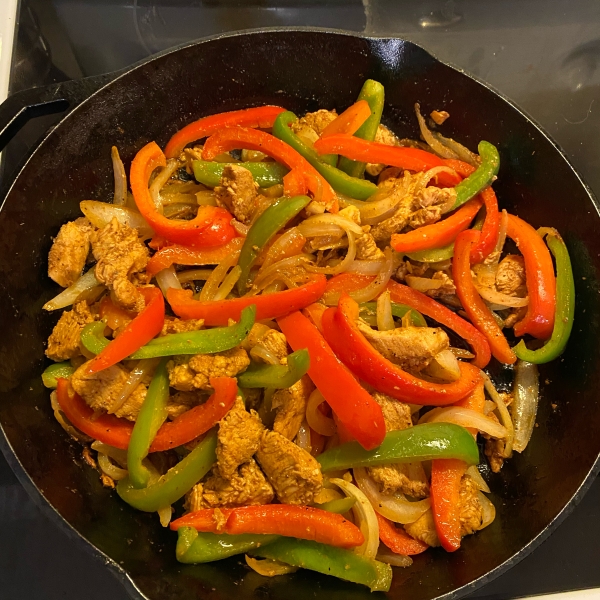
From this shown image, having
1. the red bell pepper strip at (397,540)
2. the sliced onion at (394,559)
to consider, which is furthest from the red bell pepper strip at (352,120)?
the sliced onion at (394,559)

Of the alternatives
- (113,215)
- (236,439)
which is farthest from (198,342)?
(113,215)

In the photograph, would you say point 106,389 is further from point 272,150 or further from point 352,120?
point 352,120

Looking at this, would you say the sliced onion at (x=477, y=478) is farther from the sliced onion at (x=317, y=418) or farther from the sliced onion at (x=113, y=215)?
the sliced onion at (x=113, y=215)

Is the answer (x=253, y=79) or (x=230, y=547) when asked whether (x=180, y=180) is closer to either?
(x=253, y=79)

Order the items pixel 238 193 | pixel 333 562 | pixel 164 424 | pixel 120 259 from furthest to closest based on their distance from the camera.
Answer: pixel 238 193
pixel 120 259
pixel 164 424
pixel 333 562

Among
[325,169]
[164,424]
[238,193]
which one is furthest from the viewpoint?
[325,169]
